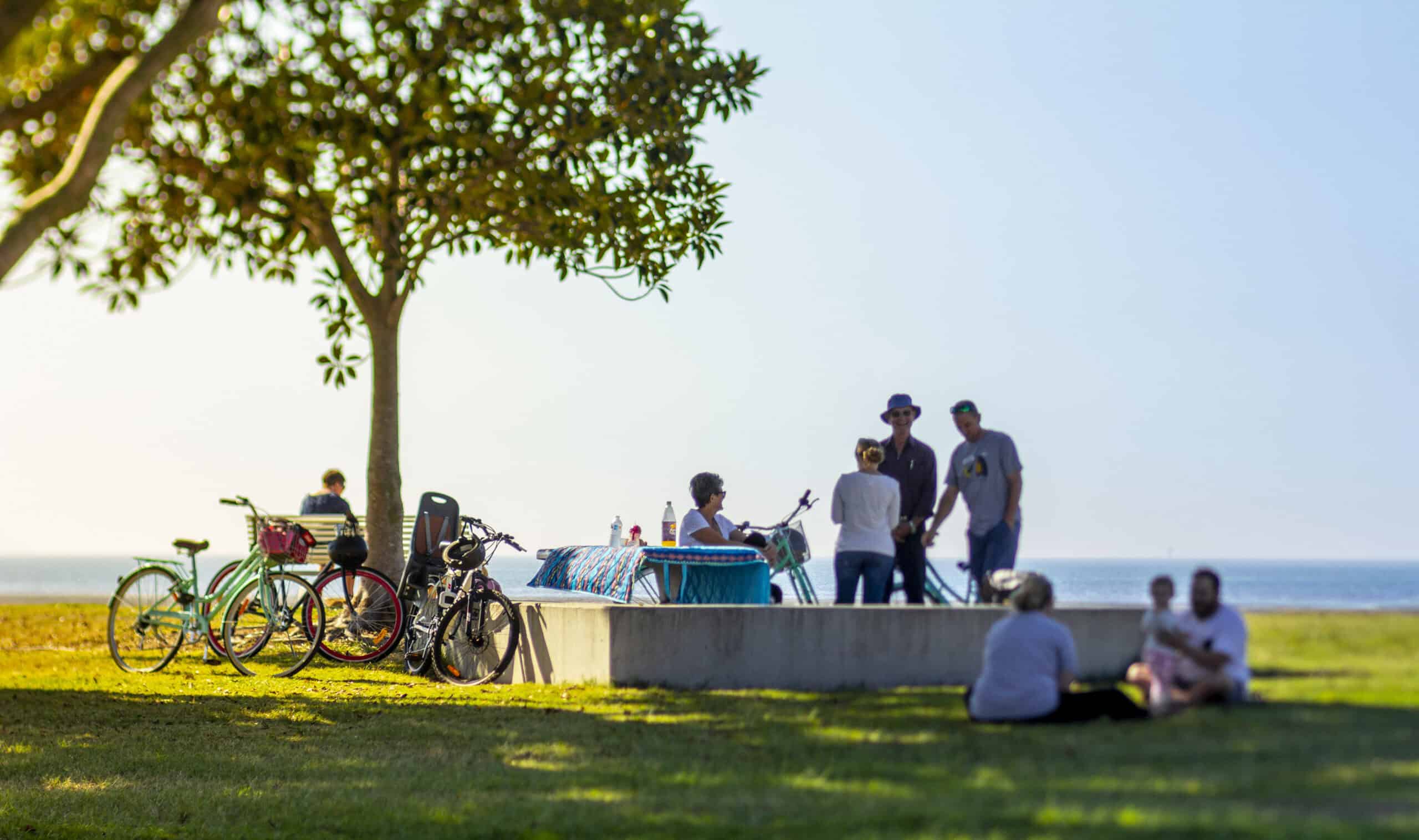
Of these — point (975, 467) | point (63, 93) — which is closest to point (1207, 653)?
point (975, 467)

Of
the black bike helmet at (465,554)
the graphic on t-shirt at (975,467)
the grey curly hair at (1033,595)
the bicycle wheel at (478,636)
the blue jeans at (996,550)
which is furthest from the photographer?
the black bike helmet at (465,554)

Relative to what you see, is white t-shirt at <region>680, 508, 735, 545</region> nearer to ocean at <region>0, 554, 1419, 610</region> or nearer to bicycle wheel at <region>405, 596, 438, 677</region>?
bicycle wheel at <region>405, 596, 438, 677</region>

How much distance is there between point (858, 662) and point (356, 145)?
8.60 meters

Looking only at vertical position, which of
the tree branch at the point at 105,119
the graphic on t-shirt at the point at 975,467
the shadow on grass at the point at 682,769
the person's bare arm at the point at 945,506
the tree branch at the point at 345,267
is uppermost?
the tree branch at the point at 345,267

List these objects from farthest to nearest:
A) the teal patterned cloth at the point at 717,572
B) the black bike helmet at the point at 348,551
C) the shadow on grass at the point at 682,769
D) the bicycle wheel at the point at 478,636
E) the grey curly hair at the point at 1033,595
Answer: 1. the black bike helmet at the point at 348,551
2. the bicycle wheel at the point at 478,636
3. the teal patterned cloth at the point at 717,572
4. the grey curly hair at the point at 1033,595
5. the shadow on grass at the point at 682,769

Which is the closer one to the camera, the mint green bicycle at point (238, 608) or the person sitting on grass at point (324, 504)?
the mint green bicycle at point (238, 608)

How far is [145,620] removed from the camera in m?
14.2

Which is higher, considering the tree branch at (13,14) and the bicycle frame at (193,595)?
the tree branch at (13,14)

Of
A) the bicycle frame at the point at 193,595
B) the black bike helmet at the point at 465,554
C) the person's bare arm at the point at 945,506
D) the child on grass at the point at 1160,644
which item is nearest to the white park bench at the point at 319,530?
the bicycle frame at the point at 193,595

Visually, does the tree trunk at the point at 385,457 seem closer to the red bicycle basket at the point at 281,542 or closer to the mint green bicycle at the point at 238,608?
the mint green bicycle at the point at 238,608

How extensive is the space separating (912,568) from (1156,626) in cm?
197

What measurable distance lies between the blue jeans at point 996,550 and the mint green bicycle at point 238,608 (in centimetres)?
913

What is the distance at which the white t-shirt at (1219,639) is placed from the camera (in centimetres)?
445

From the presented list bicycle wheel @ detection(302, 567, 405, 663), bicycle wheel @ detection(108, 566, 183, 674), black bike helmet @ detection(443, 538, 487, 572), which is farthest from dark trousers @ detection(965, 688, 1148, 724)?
bicycle wheel @ detection(108, 566, 183, 674)
